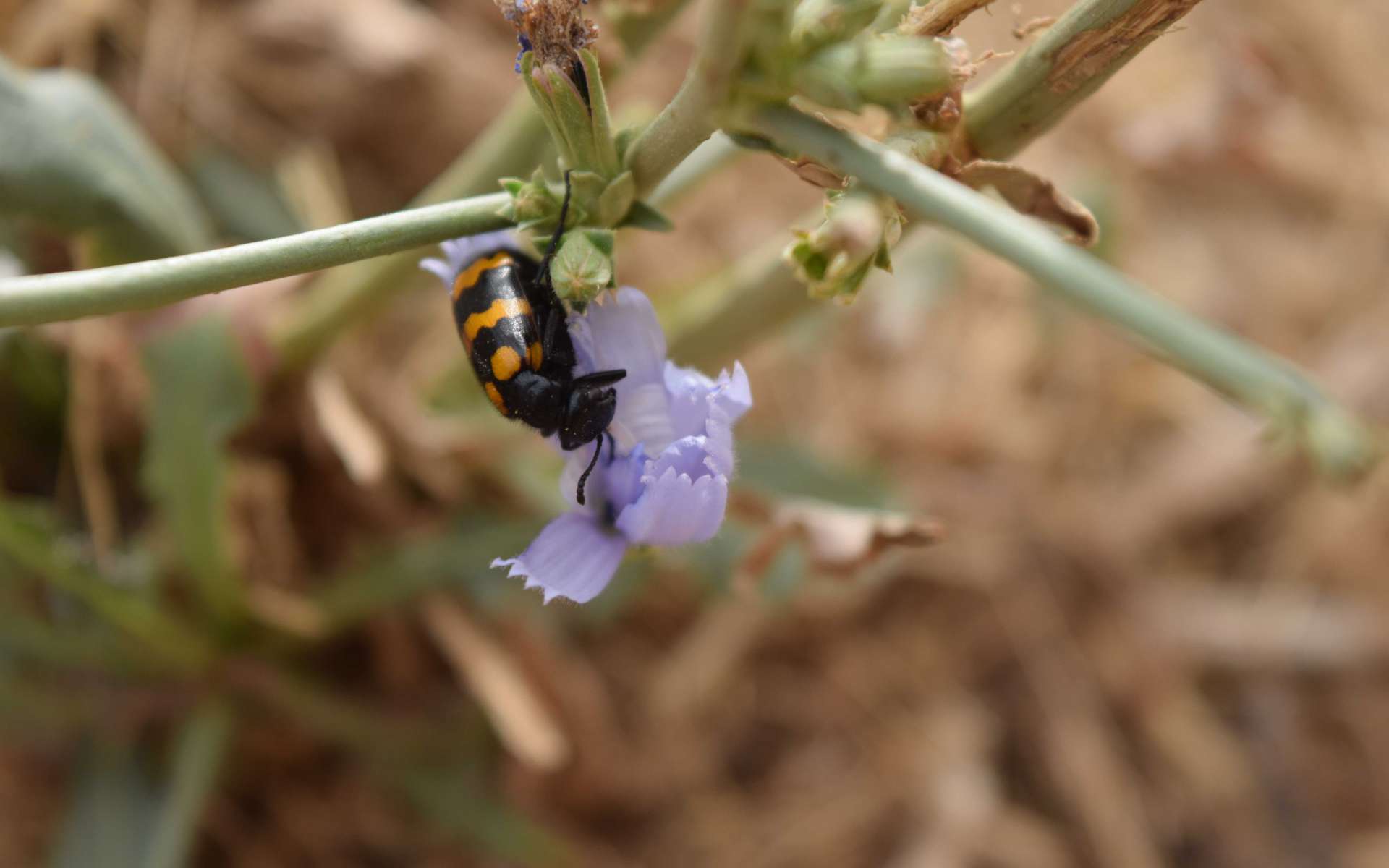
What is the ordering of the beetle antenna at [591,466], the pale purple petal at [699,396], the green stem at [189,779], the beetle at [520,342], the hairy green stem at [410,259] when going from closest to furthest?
the pale purple petal at [699,396], the beetle antenna at [591,466], the beetle at [520,342], the hairy green stem at [410,259], the green stem at [189,779]

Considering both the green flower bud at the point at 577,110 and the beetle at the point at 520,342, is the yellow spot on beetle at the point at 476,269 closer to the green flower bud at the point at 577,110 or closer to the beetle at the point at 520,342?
the beetle at the point at 520,342

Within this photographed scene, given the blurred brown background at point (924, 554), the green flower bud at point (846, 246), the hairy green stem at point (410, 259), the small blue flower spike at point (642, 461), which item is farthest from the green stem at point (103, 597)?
the green flower bud at point (846, 246)

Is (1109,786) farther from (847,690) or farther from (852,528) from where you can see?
(852,528)

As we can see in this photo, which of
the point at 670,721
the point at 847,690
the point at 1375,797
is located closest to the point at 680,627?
the point at 670,721

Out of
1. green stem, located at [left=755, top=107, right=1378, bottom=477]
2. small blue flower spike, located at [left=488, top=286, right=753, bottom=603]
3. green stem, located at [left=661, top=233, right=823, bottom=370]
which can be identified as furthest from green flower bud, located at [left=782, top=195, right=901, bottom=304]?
green stem, located at [left=661, top=233, right=823, bottom=370]

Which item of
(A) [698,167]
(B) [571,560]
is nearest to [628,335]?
(B) [571,560]

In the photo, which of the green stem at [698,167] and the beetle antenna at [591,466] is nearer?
the beetle antenna at [591,466]

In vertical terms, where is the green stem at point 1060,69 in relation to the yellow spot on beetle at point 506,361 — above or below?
above

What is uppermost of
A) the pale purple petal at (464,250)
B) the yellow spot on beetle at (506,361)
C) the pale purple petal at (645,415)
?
the pale purple petal at (464,250)
